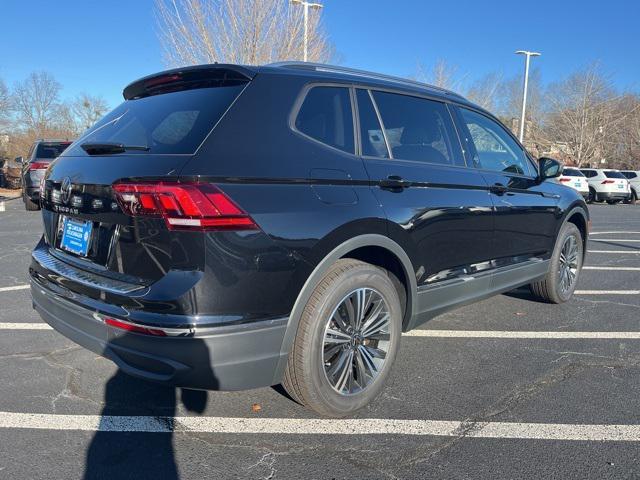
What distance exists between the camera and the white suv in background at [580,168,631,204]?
24.4m

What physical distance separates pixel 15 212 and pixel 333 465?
12.9 metres

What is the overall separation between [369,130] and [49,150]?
40.6 feet

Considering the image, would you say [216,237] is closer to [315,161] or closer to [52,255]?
[315,161]

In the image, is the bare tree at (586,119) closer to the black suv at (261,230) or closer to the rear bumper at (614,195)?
the rear bumper at (614,195)

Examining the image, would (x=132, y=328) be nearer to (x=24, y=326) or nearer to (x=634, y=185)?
(x=24, y=326)

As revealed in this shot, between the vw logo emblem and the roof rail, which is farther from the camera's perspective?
the roof rail

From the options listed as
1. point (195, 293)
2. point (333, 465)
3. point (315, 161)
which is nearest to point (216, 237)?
point (195, 293)

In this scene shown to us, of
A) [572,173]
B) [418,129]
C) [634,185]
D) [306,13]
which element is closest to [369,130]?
[418,129]

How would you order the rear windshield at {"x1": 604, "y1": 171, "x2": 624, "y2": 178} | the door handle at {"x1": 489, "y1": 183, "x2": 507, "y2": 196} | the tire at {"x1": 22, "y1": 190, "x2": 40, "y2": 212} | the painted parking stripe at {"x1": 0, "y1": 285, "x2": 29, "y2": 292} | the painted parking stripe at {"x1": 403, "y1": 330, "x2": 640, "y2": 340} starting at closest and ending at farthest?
1. the door handle at {"x1": 489, "y1": 183, "x2": 507, "y2": 196}
2. the painted parking stripe at {"x1": 403, "y1": 330, "x2": 640, "y2": 340}
3. the painted parking stripe at {"x1": 0, "y1": 285, "x2": 29, "y2": 292}
4. the tire at {"x1": 22, "y1": 190, "x2": 40, "y2": 212}
5. the rear windshield at {"x1": 604, "y1": 171, "x2": 624, "y2": 178}

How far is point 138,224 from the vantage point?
2361 mm

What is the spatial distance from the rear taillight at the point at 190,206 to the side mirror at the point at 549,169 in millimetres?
3419

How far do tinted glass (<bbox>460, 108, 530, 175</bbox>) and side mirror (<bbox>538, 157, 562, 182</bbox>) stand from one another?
0.17 m

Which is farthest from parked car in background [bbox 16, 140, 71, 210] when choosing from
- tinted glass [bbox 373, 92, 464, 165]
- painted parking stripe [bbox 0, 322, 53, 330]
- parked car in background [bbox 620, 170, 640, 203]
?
parked car in background [bbox 620, 170, 640, 203]

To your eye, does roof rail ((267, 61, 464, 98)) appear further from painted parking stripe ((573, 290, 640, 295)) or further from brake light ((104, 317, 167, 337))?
painted parking stripe ((573, 290, 640, 295))
